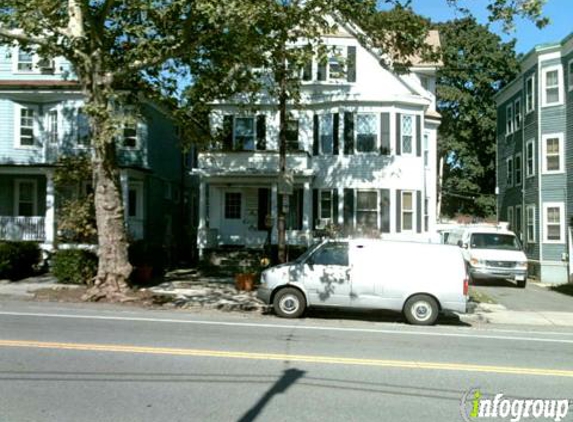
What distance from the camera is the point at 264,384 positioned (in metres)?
7.07

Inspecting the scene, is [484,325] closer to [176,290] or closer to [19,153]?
[176,290]

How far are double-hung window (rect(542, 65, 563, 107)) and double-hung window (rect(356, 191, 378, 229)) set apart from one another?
32.4 feet

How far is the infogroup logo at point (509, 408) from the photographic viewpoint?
6.11 meters

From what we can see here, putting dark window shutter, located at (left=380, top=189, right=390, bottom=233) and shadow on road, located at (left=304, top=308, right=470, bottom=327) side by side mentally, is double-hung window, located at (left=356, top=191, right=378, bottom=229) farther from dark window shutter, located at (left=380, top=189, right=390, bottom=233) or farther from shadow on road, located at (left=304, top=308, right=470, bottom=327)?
shadow on road, located at (left=304, top=308, right=470, bottom=327)

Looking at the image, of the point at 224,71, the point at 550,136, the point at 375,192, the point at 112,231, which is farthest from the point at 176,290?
the point at 550,136

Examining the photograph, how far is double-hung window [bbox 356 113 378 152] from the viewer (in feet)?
86.1

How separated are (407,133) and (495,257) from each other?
6.65 metres

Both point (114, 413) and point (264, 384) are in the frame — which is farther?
point (264, 384)

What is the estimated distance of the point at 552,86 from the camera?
28312 mm

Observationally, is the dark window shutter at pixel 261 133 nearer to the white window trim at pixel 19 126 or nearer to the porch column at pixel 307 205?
the porch column at pixel 307 205

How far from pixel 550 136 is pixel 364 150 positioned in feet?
30.4

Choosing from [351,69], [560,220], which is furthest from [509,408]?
[560,220]

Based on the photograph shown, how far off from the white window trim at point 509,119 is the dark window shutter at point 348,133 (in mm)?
12764

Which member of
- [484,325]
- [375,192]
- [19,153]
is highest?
[19,153]
